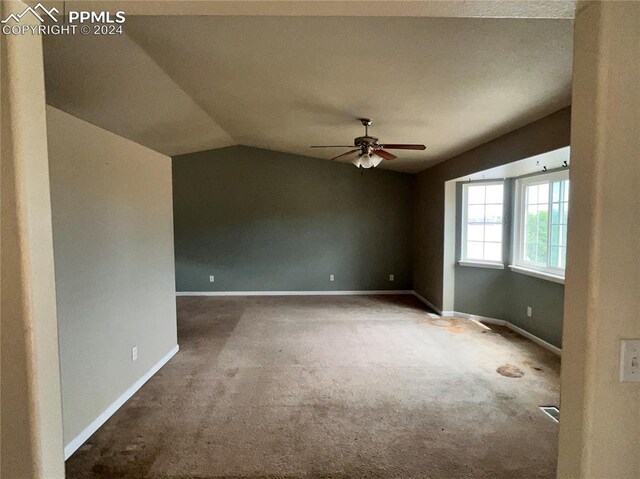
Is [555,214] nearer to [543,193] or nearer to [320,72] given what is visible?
[543,193]

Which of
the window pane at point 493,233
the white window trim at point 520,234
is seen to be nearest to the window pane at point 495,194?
the white window trim at point 520,234

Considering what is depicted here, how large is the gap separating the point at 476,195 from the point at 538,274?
4.81ft

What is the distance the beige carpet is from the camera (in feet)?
6.58

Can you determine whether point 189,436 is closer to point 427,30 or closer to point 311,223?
point 427,30

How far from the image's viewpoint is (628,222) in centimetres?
81

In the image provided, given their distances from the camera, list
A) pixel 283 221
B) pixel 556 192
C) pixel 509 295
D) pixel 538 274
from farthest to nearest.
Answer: pixel 283 221, pixel 509 295, pixel 538 274, pixel 556 192

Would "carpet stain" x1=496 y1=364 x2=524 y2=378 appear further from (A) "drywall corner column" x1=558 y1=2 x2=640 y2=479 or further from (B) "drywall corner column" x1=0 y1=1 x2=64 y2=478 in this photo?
(B) "drywall corner column" x1=0 y1=1 x2=64 y2=478

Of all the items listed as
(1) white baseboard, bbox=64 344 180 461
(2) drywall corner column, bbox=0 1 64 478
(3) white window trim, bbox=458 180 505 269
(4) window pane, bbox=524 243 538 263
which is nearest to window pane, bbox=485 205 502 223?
(3) white window trim, bbox=458 180 505 269

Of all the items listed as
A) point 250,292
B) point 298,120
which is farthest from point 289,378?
point 250,292

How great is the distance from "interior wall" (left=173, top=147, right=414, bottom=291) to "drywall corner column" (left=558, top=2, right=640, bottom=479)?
5.83m

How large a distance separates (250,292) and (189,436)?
4408 mm

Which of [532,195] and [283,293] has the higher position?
[532,195]

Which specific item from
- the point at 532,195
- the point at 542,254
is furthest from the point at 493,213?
the point at 542,254

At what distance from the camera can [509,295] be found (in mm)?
4488
